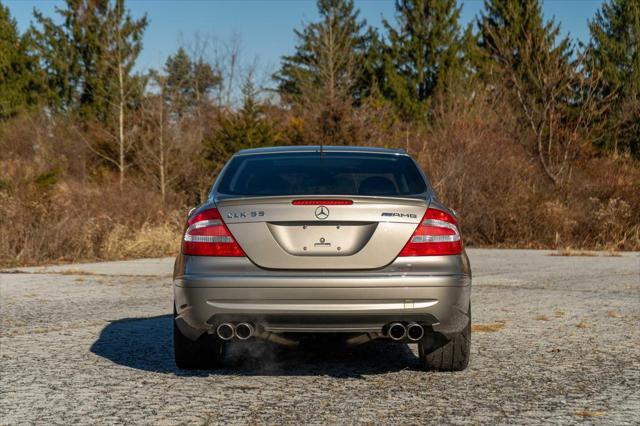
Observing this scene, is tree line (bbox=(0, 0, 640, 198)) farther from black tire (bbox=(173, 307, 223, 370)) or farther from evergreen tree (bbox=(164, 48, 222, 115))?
black tire (bbox=(173, 307, 223, 370))

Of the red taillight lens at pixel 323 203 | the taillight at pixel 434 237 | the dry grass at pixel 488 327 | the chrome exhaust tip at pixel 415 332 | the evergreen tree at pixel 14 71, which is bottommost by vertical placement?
the dry grass at pixel 488 327

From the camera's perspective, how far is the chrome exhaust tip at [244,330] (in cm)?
529

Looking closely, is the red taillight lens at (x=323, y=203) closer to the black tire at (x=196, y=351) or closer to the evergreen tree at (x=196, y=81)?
the black tire at (x=196, y=351)

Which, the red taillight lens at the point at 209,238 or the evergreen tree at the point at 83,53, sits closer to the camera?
the red taillight lens at the point at 209,238

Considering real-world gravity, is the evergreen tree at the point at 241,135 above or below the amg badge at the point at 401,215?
above

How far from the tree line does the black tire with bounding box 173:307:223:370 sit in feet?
60.7

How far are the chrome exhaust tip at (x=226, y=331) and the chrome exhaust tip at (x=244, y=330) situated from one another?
0.03 metres

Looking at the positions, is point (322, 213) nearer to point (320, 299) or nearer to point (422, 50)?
point (320, 299)

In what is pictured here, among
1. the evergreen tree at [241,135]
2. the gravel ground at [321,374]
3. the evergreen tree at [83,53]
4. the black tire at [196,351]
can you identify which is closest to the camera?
the gravel ground at [321,374]

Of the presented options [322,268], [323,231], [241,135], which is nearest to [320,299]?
[322,268]

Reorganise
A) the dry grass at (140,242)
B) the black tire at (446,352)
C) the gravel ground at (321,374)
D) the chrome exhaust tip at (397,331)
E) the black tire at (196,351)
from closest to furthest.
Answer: the gravel ground at (321,374) < the chrome exhaust tip at (397,331) < the black tire at (446,352) < the black tire at (196,351) < the dry grass at (140,242)

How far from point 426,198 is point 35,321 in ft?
15.4

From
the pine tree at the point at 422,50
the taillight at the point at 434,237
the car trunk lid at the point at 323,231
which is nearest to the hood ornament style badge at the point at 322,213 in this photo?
the car trunk lid at the point at 323,231

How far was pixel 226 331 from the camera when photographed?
534 centimetres
